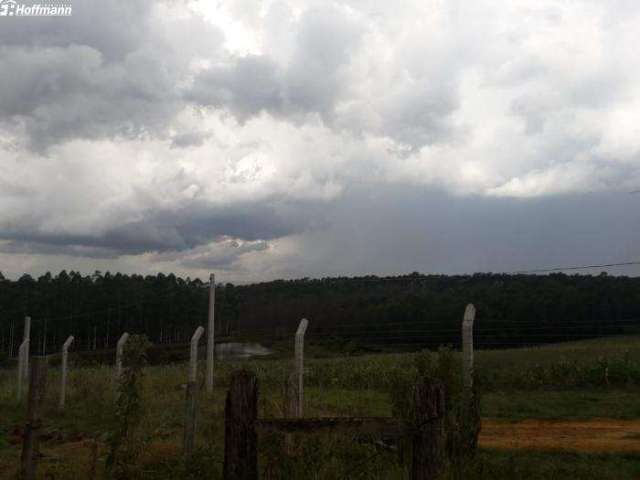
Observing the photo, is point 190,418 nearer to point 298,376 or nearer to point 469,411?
point 298,376

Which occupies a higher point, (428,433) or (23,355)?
(428,433)

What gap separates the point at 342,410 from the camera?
12.0m

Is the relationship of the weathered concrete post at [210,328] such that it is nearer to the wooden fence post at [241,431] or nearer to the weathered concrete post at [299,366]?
the weathered concrete post at [299,366]

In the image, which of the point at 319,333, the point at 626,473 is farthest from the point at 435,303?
the point at 626,473

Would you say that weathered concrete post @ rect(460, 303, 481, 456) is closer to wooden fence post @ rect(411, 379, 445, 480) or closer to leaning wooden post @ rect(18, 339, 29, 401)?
wooden fence post @ rect(411, 379, 445, 480)

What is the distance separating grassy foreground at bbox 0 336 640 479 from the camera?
6410 mm

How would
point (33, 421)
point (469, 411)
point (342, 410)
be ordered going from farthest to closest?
1. point (342, 410)
2. point (469, 411)
3. point (33, 421)

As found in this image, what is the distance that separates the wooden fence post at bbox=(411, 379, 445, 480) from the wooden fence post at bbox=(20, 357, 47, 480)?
432 centimetres

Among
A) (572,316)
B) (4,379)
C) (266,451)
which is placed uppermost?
(572,316)

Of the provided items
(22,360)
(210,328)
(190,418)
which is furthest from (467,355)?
(22,360)

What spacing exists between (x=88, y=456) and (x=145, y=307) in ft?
59.5

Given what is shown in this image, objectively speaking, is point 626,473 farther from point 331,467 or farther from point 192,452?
point 192,452

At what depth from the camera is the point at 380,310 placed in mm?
14320

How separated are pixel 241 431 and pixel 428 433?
1.22 metres
